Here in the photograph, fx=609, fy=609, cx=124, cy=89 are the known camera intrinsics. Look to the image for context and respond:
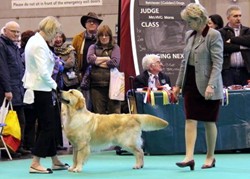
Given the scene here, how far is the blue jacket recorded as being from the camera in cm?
682

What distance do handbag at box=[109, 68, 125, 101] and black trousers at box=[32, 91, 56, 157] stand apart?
2.12 metres

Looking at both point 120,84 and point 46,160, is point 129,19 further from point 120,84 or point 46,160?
point 46,160

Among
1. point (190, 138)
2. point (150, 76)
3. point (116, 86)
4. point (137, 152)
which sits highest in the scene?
point (150, 76)

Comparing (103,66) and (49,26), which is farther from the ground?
(49,26)

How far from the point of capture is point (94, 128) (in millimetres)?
Answer: 5652

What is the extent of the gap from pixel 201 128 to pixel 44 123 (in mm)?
2278

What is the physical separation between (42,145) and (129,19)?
3606 mm

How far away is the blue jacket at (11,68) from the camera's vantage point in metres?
6.82

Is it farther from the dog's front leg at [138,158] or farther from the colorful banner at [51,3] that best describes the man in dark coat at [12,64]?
the colorful banner at [51,3]

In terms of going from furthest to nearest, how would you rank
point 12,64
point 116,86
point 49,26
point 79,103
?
point 116,86, point 12,64, point 79,103, point 49,26

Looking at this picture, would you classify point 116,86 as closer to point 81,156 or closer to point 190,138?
point 81,156

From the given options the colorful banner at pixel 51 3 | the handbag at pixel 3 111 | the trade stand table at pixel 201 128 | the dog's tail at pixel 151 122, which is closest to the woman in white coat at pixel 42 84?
the dog's tail at pixel 151 122

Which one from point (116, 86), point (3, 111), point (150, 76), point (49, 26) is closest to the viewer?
point (49, 26)

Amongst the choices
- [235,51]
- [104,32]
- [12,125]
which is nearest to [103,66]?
[104,32]
